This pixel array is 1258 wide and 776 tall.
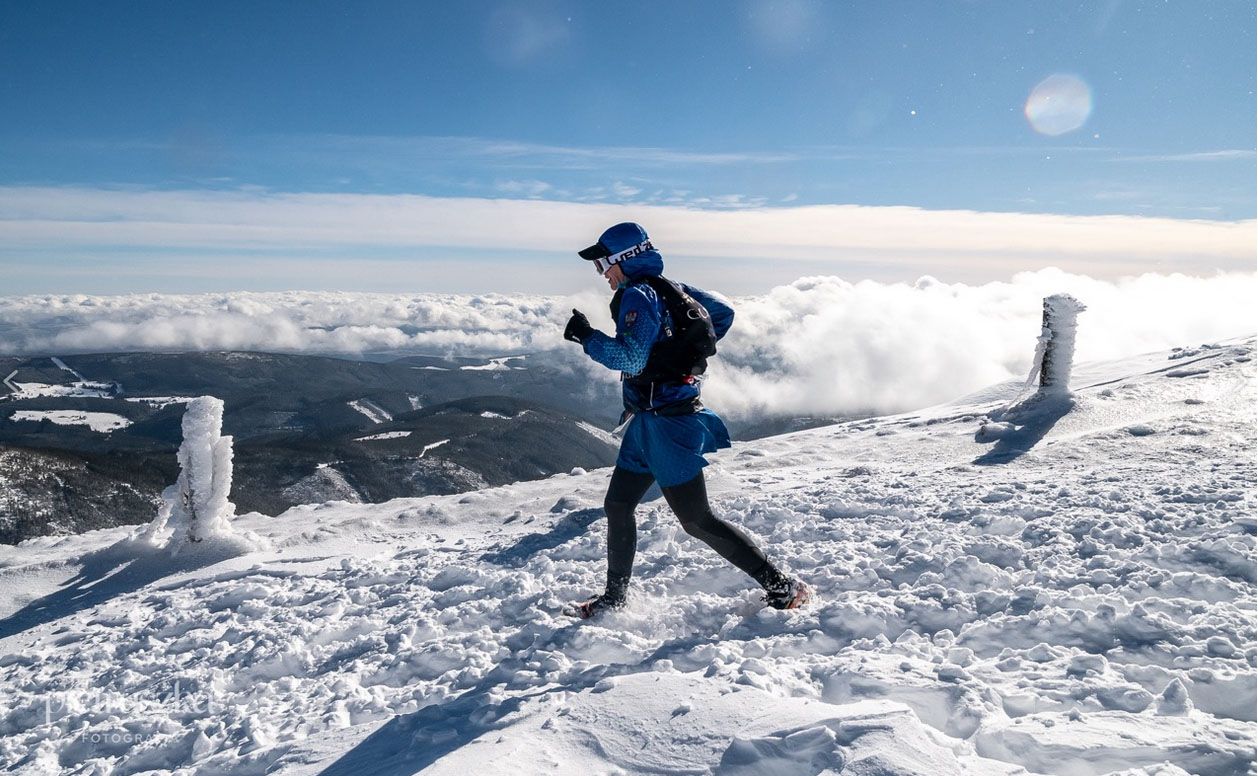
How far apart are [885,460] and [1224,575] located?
6.80 m

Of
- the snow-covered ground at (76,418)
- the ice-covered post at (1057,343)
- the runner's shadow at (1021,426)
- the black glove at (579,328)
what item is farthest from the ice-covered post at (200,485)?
the snow-covered ground at (76,418)

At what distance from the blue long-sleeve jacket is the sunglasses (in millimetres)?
38

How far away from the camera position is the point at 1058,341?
42.7 feet

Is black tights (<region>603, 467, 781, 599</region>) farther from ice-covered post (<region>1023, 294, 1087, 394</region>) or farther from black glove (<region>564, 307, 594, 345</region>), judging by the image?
ice-covered post (<region>1023, 294, 1087, 394</region>)

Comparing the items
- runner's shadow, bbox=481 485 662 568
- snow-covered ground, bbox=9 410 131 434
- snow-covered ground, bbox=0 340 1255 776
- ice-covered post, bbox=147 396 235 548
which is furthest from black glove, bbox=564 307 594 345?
snow-covered ground, bbox=9 410 131 434

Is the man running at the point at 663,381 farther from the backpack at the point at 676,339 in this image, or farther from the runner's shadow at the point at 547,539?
the runner's shadow at the point at 547,539

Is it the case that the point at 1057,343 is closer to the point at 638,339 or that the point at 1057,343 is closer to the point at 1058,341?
the point at 1058,341

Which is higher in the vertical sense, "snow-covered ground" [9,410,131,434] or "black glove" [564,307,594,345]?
"black glove" [564,307,594,345]

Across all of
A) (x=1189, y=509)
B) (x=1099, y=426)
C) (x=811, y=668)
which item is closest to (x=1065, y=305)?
(x=1099, y=426)

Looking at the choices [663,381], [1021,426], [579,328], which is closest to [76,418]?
[1021,426]

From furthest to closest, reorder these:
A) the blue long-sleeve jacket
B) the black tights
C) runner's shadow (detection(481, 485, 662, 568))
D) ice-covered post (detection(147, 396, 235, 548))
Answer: ice-covered post (detection(147, 396, 235, 548))
runner's shadow (detection(481, 485, 662, 568))
the black tights
the blue long-sleeve jacket

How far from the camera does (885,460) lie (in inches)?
441

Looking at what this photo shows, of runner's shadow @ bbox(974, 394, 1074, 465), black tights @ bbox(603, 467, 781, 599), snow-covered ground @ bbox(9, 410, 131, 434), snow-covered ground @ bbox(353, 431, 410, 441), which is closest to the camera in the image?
black tights @ bbox(603, 467, 781, 599)

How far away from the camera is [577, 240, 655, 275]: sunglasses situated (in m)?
4.48
